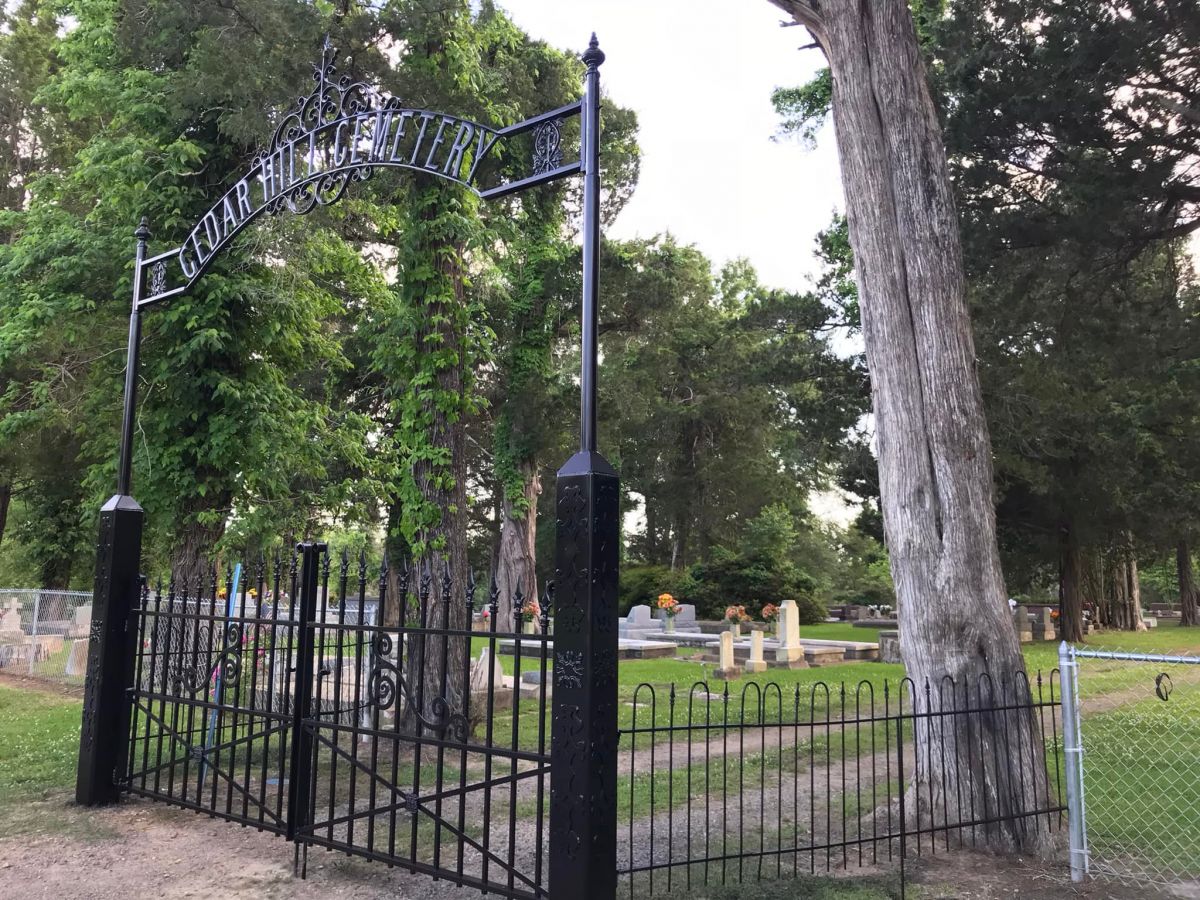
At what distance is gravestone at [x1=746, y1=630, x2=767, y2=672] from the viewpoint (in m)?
18.0

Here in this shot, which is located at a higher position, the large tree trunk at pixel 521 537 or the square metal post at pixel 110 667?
the large tree trunk at pixel 521 537

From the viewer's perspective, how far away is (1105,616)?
108ft

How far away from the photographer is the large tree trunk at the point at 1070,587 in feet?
82.1

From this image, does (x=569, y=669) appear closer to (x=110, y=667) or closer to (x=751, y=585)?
(x=110, y=667)

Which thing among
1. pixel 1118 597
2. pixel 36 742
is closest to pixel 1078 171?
pixel 36 742

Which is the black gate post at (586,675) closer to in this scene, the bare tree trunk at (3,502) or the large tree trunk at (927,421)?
the large tree trunk at (927,421)

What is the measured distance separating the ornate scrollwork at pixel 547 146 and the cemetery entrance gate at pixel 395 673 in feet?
0.03

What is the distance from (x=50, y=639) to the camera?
55.4 ft

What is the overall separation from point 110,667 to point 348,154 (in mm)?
4234

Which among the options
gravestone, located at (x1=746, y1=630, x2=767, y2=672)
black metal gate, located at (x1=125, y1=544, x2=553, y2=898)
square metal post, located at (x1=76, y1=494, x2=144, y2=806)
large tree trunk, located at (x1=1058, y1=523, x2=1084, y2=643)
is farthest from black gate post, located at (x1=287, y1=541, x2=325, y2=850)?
large tree trunk, located at (x1=1058, y1=523, x2=1084, y2=643)

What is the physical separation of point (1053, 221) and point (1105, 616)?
2670 cm

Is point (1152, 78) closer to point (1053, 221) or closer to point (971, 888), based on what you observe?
point (1053, 221)

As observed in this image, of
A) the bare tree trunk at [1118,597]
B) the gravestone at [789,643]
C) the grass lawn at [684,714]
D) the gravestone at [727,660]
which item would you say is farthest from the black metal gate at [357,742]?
the bare tree trunk at [1118,597]

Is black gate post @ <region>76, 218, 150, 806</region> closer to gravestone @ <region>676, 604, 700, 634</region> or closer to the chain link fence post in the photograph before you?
the chain link fence post
